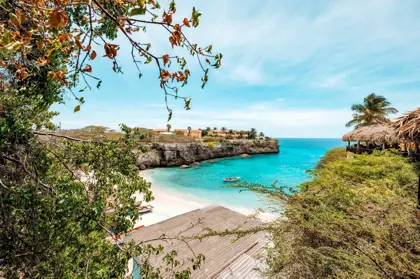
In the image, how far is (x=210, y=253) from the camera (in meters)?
5.42

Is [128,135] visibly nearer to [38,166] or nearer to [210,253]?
[38,166]

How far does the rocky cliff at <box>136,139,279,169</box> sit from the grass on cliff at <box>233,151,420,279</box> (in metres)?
20.3

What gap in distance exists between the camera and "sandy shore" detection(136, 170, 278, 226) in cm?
1167

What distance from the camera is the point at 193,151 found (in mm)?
34469

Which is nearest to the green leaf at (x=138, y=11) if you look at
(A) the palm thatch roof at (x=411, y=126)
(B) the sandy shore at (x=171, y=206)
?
(A) the palm thatch roof at (x=411, y=126)

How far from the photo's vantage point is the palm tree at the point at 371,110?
1853 centimetres

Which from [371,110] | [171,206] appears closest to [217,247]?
[171,206]

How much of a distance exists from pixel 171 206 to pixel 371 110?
21.3 metres

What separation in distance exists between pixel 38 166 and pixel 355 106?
25033 mm

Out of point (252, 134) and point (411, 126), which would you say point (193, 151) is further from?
point (411, 126)

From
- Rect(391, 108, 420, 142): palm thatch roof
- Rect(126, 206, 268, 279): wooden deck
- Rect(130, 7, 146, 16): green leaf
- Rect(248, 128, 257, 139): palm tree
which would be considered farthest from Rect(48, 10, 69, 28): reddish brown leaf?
Rect(248, 128, 257, 139): palm tree

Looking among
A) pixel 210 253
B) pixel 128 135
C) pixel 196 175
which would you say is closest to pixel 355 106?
pixel 196 175

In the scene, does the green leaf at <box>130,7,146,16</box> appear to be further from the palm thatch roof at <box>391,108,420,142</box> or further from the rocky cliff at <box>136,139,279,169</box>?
the rocky cliff at <box>136,139,279,169</box>

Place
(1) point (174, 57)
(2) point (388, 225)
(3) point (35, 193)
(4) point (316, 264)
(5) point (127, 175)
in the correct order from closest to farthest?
(1) point (174, 57)
(3) point (35, 193)
(5) point (127, 175)
(2) point (388, 225)
(4) point (316, 264)
